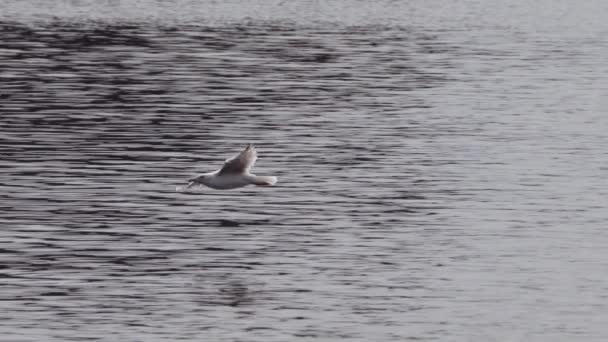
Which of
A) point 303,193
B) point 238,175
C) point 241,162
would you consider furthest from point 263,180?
point 303,193

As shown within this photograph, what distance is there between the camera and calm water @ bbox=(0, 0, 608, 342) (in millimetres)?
35188

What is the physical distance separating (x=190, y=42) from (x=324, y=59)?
920cm

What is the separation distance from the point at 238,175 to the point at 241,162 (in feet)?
1.15

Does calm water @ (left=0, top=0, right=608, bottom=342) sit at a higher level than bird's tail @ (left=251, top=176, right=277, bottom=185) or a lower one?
lower

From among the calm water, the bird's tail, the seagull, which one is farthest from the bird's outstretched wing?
the calm water

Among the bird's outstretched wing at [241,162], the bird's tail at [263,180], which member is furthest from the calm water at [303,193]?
the bird's outstretched wing at [241,162]

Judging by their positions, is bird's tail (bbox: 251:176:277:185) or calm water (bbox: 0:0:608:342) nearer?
calm water (bbox: 0:0:608:342)

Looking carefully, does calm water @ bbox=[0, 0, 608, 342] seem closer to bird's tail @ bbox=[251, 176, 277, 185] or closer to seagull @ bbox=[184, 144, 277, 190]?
seagull @ bbox=[184, 144, 277, 190]

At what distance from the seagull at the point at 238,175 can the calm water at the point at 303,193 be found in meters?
2.28

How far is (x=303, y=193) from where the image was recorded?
49.1m

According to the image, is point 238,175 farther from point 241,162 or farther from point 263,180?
point 263,180

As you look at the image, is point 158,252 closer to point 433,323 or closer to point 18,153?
point 433,323

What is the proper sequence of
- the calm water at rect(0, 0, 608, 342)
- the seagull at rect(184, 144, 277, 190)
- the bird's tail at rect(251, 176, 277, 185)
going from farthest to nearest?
the seagull at rect(184, 144, 277, 190), the bird's tail at rect(251, 176, 277, 185), the calm water at rect(0, 0, 608, 342)

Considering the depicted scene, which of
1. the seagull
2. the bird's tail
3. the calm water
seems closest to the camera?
the calm water
